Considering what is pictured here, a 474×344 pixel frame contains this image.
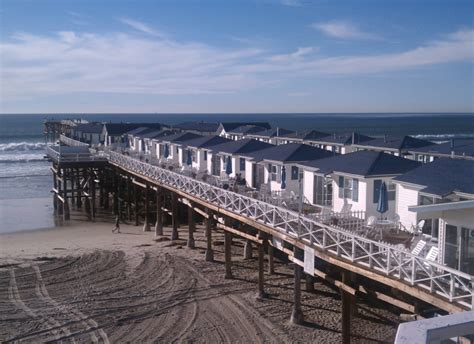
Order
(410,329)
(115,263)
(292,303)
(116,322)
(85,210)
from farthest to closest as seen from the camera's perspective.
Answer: (85,210) → (115,263) → (292,303) → (116,322) → (410,329)

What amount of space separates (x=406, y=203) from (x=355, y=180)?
262 centimetres

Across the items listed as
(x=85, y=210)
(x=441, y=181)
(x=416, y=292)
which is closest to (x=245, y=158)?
(x=441, y=181)

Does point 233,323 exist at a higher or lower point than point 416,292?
lower

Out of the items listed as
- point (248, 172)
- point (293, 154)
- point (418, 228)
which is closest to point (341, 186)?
point (418, 228)

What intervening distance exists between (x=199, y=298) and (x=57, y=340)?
4728mm

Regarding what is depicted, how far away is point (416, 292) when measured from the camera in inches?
405

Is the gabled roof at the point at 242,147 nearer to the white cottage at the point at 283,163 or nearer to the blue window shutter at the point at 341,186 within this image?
the white cottage at the point at 283,163

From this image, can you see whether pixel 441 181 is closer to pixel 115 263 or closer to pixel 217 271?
pixel 217 271

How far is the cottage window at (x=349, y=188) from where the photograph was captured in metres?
17.2

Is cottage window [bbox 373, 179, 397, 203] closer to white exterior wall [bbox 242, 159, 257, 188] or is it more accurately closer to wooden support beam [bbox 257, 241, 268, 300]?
wooden support beam [bbox 257, 241, 268, 300]

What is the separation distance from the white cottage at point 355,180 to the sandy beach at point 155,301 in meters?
2.97

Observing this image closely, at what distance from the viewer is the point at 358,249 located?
13.0 meters

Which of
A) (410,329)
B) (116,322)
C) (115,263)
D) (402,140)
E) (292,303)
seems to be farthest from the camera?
(402,140)

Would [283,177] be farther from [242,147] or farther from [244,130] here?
[244,130]
